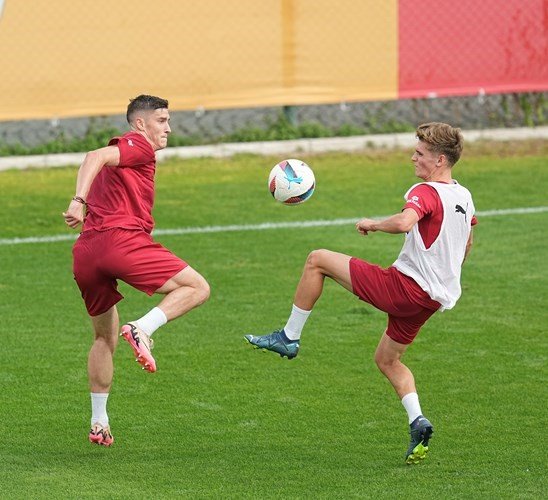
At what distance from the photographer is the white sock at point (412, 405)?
7910 mm

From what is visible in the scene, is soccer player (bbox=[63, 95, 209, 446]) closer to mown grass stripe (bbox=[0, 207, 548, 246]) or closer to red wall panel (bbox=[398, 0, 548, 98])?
mown grass stripe (bbox=[0, 207, 548, 246])

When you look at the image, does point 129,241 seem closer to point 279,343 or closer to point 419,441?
point 279,343

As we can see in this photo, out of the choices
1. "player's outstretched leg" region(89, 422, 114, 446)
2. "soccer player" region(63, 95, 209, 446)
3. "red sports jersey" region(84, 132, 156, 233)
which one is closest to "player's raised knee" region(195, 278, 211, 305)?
"soccer player" region(63, 95, 209, 446)

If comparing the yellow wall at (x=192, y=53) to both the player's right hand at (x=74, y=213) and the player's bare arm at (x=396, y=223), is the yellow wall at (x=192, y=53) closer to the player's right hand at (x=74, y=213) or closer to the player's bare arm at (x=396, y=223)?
the player's right hand at (x=74, y=213)

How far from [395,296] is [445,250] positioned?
396mm

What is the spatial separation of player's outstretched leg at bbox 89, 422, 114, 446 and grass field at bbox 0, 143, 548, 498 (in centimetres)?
5

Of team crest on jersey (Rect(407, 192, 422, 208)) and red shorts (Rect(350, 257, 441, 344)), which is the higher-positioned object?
team crest on jersey (Rect(407, 192, 422, 208))

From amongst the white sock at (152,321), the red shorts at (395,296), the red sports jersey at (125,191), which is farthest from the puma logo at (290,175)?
the white sock at (152,321)

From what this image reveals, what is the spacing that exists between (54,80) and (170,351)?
18.8 feet

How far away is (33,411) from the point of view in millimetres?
8883

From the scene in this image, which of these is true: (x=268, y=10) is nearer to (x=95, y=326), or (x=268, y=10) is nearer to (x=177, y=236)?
(x=177, y=236)

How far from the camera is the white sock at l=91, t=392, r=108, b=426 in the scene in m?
8.32

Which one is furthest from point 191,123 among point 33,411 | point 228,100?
point 33,411

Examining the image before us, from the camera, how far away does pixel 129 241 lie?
26.1ft
